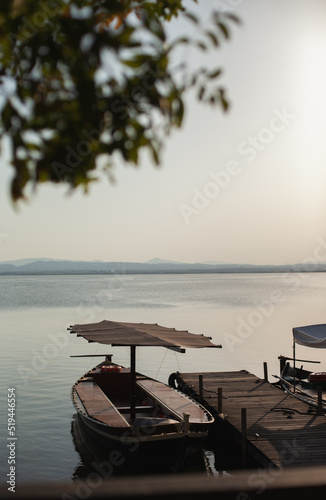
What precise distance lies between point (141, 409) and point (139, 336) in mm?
2996

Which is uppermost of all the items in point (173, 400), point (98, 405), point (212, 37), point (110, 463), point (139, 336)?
point (212, 37)

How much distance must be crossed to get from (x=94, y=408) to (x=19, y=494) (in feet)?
52.4

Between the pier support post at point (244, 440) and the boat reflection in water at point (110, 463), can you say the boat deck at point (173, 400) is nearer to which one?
the pier support post at point (244, 440)

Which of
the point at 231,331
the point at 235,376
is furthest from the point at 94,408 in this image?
the point at 231,331

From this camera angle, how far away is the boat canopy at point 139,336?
1511 cm

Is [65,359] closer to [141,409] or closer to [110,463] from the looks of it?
[141,409]

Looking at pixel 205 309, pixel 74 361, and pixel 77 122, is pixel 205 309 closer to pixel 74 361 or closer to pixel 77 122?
pixel 74 361

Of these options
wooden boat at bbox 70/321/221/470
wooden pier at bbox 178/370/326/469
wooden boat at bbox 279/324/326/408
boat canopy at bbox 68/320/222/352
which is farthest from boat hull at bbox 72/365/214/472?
wooden boat at bbox 279/324/326/408

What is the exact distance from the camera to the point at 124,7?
2.91m

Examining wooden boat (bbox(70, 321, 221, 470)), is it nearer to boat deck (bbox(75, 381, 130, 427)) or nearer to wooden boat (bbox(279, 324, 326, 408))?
boat deck (bbox(75, 381, 130, 427))

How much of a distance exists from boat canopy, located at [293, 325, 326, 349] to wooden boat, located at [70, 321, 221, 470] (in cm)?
472

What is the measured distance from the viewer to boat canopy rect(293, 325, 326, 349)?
1914 cm

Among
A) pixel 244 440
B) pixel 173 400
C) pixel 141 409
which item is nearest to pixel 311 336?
pixel 173 400

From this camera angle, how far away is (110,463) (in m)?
15.7
